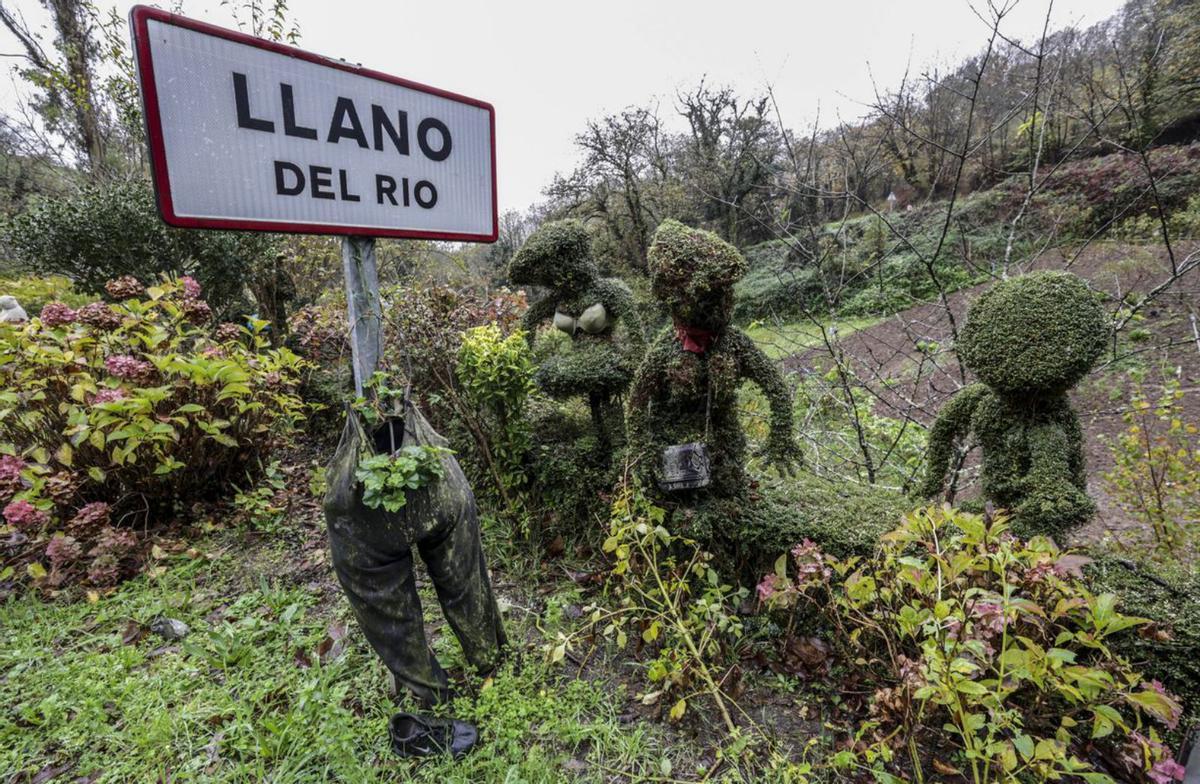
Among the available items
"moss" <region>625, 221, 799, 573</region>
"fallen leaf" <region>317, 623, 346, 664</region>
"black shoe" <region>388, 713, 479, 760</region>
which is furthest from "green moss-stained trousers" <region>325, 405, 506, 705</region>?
"moss" <region>625, 221, 799, 573</region>

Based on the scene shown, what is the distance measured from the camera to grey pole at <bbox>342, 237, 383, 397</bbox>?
1.28 meters

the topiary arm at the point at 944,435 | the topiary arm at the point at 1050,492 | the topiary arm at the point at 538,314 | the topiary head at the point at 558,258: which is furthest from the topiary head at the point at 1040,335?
the topiary arm at the point at 538,314

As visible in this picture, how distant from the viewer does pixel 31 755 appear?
169cm

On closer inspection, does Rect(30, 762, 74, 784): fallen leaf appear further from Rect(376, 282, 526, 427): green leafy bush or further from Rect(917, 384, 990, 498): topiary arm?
Rect(917, 384, 990, 498): topiary arm

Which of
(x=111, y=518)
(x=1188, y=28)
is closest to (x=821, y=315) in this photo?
(x=1188, y=28)

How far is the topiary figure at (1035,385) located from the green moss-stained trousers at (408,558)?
74.3 inches

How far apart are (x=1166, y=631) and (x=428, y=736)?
87.1 inches

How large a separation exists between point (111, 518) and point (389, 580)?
289 cm

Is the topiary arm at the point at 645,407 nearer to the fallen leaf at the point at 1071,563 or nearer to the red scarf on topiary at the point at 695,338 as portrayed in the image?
the red scarf on topiary at the point at 695,338

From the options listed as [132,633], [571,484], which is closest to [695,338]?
[571,484]

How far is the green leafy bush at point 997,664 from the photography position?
1110 millimetres

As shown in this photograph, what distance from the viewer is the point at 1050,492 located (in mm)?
1603

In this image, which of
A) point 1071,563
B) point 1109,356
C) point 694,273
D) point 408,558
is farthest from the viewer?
point 1109,356

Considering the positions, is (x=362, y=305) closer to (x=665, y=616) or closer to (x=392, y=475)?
(x=392, y=475)
